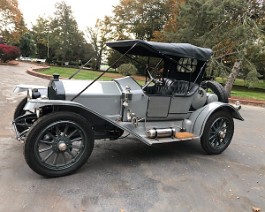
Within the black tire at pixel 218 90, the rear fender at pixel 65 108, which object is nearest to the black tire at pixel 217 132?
the black tire at pixel 218 90

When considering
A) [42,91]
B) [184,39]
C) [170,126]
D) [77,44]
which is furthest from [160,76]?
[77,44]

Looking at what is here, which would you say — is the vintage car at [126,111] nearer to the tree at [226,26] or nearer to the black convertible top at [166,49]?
the black convertible top at [166,49]

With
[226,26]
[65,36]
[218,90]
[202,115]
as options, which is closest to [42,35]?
[65,36]

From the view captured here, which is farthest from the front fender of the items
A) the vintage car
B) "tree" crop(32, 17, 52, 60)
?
"tree" crop(32, 17, 52, 60)

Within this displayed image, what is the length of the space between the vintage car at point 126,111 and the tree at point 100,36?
97.5ft

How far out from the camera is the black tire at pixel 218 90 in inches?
221

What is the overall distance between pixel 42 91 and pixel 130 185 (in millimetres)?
2261

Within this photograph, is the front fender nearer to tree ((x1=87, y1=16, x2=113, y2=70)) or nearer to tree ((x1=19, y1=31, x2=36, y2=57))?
tree ((x1=87, y1=16, x2=113, y2=70))

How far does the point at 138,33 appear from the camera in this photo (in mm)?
31562

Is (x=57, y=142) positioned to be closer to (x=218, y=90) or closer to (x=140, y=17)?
(x=218, y=90)

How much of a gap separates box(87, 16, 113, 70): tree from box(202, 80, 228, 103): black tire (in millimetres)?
29087

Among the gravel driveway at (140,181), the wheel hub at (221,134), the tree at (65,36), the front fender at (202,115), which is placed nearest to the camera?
the gravel driveway at (140,181)

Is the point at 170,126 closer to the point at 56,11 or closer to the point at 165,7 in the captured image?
the point at 165,7

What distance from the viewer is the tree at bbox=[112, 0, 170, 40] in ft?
98.7
